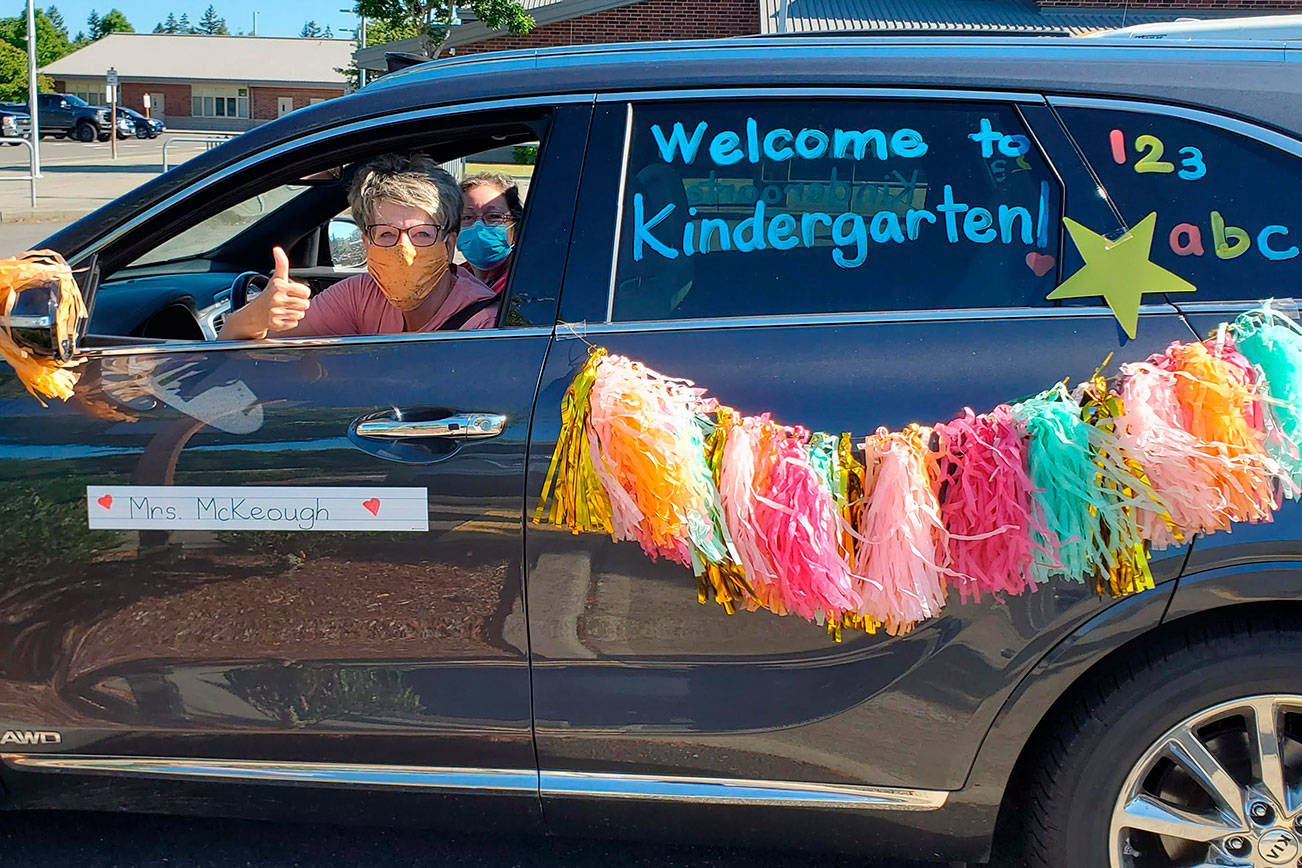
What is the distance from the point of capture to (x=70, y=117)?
43531mm

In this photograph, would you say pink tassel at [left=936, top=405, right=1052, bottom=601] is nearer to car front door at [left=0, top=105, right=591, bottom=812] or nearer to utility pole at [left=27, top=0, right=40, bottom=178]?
car front door at [left=0, top=105, right=591, bottom=812]

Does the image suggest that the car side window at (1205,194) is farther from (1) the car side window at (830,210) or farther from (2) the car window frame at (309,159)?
(2) the car window frame at (309,159)

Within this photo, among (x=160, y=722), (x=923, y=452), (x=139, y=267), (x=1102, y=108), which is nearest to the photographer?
(x=923, y=452)

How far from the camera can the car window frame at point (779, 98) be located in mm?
2146

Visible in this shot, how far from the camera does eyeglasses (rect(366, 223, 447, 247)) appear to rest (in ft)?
8.40

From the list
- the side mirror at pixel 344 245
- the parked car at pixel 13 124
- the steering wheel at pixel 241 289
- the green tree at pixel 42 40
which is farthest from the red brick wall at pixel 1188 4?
the green tree at pixel 42 40

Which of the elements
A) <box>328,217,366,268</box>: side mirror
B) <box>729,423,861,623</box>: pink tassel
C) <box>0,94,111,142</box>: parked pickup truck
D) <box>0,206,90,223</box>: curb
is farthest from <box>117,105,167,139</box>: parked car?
<box>729,423,861,623</box>: pink tassel

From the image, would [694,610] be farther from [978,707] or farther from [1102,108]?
[1102,108]

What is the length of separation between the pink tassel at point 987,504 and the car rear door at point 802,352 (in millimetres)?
52

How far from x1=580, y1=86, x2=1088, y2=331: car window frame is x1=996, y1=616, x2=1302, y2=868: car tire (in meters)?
0.65

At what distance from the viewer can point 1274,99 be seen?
6.95 ft

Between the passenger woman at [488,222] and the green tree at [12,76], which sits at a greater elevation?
the green tree at [12,76]

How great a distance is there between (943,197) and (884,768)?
Result: 110 centimetres

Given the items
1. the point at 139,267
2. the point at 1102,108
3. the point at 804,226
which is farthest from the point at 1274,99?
the point at 139,267
